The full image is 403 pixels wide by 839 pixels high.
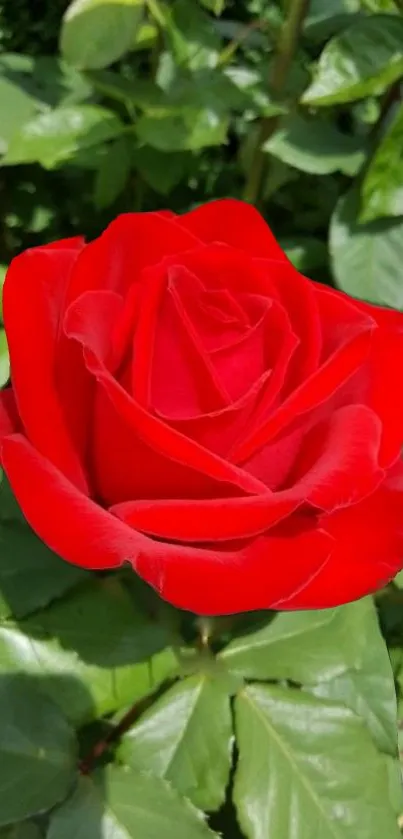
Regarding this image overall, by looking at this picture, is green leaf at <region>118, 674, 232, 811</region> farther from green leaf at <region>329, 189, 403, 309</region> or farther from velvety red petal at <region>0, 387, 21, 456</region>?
green leaf at <region>329, 189, 403, 309</region>

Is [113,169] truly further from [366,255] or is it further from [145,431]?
[145,431]

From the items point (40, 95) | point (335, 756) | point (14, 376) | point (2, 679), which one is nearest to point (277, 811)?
point (335, 756)

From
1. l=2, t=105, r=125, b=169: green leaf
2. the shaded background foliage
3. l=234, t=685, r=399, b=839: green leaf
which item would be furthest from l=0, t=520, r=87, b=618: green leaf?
l=2, t=105, r=125, b=169: green leaf

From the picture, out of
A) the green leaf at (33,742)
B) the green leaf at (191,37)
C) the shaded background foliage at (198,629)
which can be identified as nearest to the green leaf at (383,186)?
the shaded background foliage at (198,629)

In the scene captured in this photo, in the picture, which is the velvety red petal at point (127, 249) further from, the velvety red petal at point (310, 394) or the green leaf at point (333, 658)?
the green leaf at point (333, 658)

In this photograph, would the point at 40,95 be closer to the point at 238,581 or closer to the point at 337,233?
the point at 337,233

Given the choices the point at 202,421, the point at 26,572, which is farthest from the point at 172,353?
the point at 26,572
